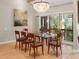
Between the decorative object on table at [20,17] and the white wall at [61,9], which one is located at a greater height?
the white wall at [61,9]

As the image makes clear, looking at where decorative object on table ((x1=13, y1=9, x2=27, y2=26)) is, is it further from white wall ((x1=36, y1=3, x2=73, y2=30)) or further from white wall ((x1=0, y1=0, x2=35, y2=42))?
white wall ((x1=36, y1=3, x2=73, y2=30))

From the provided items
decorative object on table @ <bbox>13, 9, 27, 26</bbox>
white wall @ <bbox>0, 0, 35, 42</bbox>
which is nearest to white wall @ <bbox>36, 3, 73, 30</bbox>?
decorative object on table @ <bbox>13, 9, 27, 26</bbox>

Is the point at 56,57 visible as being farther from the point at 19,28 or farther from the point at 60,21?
the point at 19,28

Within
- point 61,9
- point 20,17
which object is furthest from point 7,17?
point 61,9

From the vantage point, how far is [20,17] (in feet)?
28.3

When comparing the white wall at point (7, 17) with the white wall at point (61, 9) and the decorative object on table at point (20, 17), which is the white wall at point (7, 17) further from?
the white wall at point (61, 9)

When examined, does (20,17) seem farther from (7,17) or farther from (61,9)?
(61,9)

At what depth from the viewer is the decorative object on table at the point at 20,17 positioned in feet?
Result: 27.7

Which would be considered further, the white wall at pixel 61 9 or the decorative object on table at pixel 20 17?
the decorative object on table at pixel 20 17

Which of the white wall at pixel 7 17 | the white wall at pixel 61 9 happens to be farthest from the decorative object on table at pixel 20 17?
the white wall at pixel 61 9

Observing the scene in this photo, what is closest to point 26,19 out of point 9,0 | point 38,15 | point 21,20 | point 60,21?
point 21,20

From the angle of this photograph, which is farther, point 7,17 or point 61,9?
point 7,17

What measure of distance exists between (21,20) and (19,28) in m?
0.61

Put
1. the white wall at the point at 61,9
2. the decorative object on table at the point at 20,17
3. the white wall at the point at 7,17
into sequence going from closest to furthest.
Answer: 1. the white wall at the point at 61,9
2. the white wall at the point at 7,17
3. the decorative object on table at the point at 20,17
